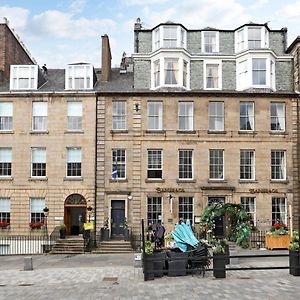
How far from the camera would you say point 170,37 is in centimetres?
3231

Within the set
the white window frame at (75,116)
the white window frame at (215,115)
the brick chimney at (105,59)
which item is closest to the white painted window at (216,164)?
the white window frame at (215,115)

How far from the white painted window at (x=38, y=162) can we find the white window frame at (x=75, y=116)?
8.05ft

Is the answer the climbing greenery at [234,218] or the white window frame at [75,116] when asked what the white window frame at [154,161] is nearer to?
the climbing greenery at [234,218]

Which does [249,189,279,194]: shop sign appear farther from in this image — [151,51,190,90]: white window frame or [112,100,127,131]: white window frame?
[112,100,127,131]: white window frame

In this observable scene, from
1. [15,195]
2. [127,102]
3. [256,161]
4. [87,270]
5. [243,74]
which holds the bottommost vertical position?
[87,270]

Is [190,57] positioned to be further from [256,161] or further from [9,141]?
[9,141]

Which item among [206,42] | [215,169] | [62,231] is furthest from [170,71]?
[62,231]

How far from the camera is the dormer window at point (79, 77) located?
32.1 m

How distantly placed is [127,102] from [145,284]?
1751cm

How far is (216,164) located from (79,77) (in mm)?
11113

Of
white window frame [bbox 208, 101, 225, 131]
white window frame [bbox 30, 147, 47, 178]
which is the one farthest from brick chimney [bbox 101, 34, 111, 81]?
white window frame [bbox 208, 101, 225, 131]

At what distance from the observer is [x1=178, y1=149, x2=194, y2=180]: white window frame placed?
30.9 metres

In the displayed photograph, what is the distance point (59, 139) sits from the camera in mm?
31141

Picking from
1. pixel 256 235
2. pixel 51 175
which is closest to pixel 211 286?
pixel 256 235
